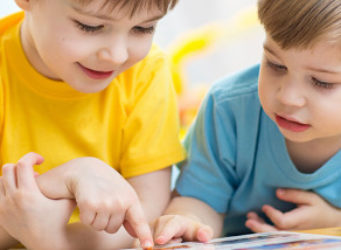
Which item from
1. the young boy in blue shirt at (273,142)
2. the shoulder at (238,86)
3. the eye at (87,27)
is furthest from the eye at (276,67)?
the eye at (87,27)

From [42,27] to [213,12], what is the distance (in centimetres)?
138

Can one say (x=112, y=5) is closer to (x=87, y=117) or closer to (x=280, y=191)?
(x=87, y=117)

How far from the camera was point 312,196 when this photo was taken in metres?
0.95

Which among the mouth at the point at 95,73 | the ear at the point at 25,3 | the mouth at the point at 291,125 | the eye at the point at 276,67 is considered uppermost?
the ear at the point at 25,3

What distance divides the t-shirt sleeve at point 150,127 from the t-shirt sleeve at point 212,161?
0.13ft

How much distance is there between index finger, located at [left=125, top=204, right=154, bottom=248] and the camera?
0.72 metres

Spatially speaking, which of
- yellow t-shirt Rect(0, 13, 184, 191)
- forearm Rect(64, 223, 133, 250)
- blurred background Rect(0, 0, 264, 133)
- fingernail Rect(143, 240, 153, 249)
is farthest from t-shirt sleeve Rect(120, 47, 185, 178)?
blurred background Rect(0, 0, 264, 133)

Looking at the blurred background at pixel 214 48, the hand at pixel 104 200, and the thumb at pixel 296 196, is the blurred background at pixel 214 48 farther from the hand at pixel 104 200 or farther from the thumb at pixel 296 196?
the hand at pixel 104 200

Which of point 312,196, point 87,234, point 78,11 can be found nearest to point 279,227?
point 312,196

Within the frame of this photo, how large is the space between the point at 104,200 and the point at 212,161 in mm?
314

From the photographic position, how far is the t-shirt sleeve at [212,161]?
39.0 inches

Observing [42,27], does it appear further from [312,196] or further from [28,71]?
[312,196]

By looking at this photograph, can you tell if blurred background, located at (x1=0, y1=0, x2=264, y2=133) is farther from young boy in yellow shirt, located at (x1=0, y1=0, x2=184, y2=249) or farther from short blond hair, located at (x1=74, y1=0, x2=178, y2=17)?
short blond hair, located at (x1=74, y1=0, x2=178, y2=17)

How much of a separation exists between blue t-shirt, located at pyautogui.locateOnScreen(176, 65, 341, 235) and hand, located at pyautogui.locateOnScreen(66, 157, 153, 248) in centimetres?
27
